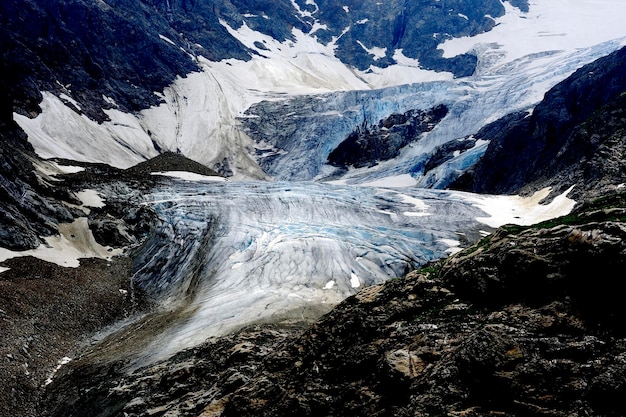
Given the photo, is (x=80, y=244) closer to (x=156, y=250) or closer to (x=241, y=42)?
(x=156, y=250)

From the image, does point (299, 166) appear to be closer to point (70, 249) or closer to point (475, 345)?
point (70, 249)

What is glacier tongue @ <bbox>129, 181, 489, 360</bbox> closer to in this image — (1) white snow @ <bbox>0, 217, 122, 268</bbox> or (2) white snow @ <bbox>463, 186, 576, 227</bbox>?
(2) white snow @ <bbox>463, 186, 576, 227</bbox>

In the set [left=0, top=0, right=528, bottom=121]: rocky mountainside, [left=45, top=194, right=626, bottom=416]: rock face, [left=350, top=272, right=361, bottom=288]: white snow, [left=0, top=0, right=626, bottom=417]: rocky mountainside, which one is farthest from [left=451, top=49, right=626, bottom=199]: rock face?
[left=0, top=0, right=528, bottom=121]: rocky mountainside

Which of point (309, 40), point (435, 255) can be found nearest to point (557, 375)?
point (435, 255)

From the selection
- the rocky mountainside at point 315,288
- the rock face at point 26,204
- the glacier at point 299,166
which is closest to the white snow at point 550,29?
the glacier at point 299,166

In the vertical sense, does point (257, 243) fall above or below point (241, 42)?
below

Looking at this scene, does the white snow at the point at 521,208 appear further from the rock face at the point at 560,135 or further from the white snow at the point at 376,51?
the white snow at the point at 376,51
